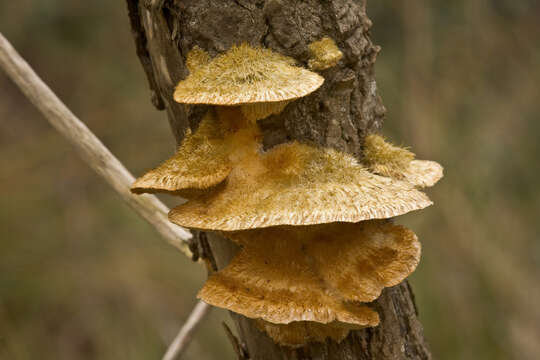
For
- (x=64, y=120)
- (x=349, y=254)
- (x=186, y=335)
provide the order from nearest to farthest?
(x=349, y=254)
(x=64, y=120)
(x=186, y=335)

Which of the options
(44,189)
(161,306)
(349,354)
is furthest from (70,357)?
(349,354)

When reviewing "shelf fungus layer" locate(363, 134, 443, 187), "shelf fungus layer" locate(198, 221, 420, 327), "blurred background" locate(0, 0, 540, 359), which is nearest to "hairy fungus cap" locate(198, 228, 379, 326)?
"shelf fungus layer" locate(198, 221, 420, 327)

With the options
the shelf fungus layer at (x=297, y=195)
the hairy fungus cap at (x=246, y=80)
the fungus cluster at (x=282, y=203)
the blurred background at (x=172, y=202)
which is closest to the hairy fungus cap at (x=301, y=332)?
the fungus cluster at (x=282, y=203)

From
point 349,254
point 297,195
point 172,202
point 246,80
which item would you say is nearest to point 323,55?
point 246,80

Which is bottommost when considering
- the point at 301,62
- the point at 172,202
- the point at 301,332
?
the point at 172,202

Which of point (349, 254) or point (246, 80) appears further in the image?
point (349, 254)

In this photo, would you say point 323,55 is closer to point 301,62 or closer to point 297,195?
point 301,62
